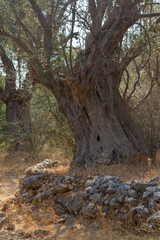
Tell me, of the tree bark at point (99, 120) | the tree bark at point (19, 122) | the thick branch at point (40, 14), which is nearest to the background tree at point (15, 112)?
the tree bark at point (19, 122)

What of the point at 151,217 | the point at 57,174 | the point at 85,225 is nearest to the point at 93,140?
the point at 57,174

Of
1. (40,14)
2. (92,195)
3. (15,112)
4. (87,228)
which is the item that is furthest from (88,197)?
(15,112)

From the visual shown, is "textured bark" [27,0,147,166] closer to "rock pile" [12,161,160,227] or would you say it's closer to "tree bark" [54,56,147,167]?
→ "tree bark" [54,56,147,167]

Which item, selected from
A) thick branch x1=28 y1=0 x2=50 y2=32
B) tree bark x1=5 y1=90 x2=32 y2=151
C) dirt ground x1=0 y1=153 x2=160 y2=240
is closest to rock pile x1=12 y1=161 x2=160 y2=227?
dirt ground x1=0 y1=153 x2=160 y2=240

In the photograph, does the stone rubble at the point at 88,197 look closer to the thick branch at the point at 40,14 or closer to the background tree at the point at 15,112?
the thick branch at the point at 40,14

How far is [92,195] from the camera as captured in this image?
580cm

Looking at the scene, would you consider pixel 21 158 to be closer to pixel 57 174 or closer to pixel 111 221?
pixel 57 174

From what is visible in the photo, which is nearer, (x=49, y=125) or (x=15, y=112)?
(x=49, y=125)

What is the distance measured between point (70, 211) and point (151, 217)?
209 cm

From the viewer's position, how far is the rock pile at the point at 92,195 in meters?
4.82

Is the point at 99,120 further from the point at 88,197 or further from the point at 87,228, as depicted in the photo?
the point at 87,228

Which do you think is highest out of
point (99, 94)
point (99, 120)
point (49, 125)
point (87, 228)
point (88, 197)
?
point (99, 94)

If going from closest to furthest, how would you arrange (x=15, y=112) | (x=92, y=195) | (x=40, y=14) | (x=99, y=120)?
(x=92, y=195), (x=99, y=120), (x=40, y=14), (x=15, y=112)

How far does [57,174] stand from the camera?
7.42m
